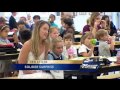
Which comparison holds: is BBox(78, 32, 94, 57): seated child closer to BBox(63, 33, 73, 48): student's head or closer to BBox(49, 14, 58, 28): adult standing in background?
BBox(63, 33, 73, 48): student's head

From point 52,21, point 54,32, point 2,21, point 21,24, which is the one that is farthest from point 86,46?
point 2,21

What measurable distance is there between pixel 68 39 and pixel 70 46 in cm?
11

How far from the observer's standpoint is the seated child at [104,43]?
12.2 ft

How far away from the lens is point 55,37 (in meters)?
3.72

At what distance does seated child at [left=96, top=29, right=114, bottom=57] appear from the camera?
12.2 feet

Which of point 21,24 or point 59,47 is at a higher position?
point 21,24

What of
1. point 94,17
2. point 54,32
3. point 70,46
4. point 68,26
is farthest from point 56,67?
point 94,17

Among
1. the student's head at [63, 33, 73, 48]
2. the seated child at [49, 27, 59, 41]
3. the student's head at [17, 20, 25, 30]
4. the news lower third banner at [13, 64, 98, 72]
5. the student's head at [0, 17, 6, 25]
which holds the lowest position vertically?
the news lower third banner at [13, 64, 98, 72]

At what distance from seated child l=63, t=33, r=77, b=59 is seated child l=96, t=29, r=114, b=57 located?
0.38 m

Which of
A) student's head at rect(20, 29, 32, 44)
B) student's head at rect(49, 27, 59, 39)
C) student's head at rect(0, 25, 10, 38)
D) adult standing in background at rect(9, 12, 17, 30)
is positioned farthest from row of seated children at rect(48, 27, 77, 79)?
student's head at rect(0, 25, 10, 38)

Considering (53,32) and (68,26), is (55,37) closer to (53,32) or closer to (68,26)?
(53,32)

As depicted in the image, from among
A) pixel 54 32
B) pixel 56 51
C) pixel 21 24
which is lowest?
pixel 56 51
